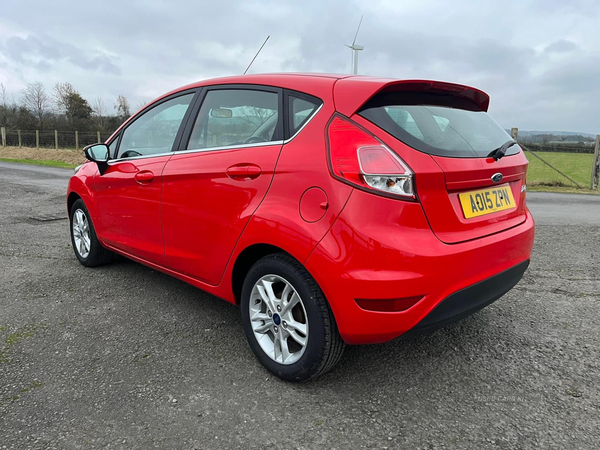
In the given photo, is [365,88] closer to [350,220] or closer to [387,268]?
[350,220]

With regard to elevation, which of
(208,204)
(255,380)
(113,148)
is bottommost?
(255,380)

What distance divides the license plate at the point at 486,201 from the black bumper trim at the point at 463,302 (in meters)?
0.34

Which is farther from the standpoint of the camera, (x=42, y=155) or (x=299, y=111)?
(x=42, y=155)

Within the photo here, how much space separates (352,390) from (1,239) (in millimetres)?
5099

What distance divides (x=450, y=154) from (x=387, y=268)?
26.1 inches

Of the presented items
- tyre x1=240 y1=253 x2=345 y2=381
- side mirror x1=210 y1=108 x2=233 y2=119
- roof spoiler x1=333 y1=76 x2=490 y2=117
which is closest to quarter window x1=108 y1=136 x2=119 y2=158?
side mirror x1=210 y1=108 x2=233 y2=119

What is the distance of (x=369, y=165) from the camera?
206 cm

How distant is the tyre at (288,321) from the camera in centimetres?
221

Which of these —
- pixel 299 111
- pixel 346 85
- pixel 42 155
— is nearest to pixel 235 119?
pixel 299 111

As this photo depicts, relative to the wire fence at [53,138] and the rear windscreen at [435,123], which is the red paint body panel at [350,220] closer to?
the rear windscreen at [435,123]

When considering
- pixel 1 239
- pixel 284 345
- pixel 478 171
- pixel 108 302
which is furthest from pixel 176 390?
pixel 1 239

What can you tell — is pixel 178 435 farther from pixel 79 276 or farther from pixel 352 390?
pixel 79 276

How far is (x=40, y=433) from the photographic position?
2.03 meters

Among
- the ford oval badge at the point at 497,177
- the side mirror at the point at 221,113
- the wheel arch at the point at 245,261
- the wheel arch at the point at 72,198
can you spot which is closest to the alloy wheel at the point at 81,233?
the wheel arch at the point at 72,198
